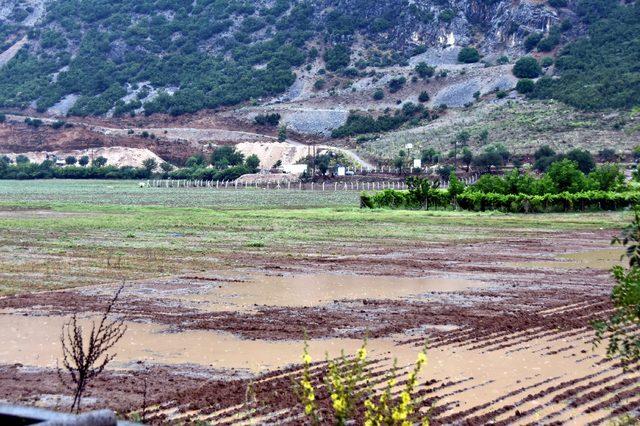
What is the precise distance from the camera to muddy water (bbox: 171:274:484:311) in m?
19.3

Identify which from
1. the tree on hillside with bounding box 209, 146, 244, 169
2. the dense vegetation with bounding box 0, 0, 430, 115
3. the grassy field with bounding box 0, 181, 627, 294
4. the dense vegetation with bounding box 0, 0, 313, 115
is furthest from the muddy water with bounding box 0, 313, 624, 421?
the dense vegetation with bounding box 0, 0, 430, 115

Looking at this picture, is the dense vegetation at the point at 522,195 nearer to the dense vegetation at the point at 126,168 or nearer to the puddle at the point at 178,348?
the puddle at the point at 178,348

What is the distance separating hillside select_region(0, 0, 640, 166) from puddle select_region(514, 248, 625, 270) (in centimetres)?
8756

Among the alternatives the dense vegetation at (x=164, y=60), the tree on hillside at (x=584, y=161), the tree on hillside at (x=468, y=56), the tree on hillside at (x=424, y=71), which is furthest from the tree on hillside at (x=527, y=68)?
the tree on hillside at (x=584, y=161)

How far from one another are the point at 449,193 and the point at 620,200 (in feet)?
28.9

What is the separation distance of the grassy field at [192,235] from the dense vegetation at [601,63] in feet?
230

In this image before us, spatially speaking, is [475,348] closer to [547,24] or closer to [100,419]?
[100,419]

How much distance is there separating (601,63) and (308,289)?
127512 millimetres

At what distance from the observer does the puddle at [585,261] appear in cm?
2736

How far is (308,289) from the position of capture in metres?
21.3

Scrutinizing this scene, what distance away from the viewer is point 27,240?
33094 millimetres

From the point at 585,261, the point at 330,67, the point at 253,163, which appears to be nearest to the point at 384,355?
the point at 585,261

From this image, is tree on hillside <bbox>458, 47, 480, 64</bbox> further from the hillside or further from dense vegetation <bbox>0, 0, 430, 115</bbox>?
dense vegetation <bbox>0, 0, 430, 115</bbox>

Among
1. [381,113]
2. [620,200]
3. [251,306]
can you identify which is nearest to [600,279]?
[251,306]
